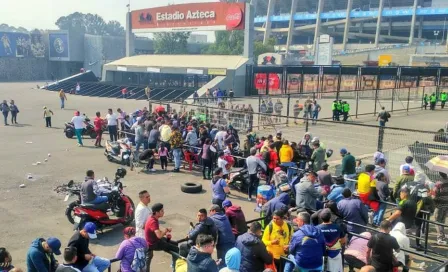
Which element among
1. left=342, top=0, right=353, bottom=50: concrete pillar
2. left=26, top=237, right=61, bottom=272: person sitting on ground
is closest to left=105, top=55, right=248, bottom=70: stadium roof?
left=26, top=237, right=61, bottom=272: person sitting on ground

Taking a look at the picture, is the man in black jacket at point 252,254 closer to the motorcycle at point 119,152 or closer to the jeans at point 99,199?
the jeans at point 99,199

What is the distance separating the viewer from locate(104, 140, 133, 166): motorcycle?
16.7 m

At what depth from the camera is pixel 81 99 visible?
4322 cm

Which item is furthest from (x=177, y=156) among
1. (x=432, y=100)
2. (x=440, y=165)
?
(x=432, y=100)

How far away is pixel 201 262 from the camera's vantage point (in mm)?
5695

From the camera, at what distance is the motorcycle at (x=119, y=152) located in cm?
1668

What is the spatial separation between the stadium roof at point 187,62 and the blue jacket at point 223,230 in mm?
35516

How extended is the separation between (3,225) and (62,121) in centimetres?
1914

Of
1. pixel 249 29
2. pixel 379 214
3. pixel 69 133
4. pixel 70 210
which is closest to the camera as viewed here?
pixel 379 214

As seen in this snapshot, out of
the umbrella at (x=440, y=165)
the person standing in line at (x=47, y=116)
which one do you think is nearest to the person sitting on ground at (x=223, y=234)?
the umbrella at (x=440, y=165)

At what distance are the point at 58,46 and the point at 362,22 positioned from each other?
81920 millimetres

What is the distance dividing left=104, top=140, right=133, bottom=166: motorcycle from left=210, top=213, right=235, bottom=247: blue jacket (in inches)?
385

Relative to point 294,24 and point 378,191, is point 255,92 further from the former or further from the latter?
point 294,24

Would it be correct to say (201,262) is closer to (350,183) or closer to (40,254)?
(40,254)
